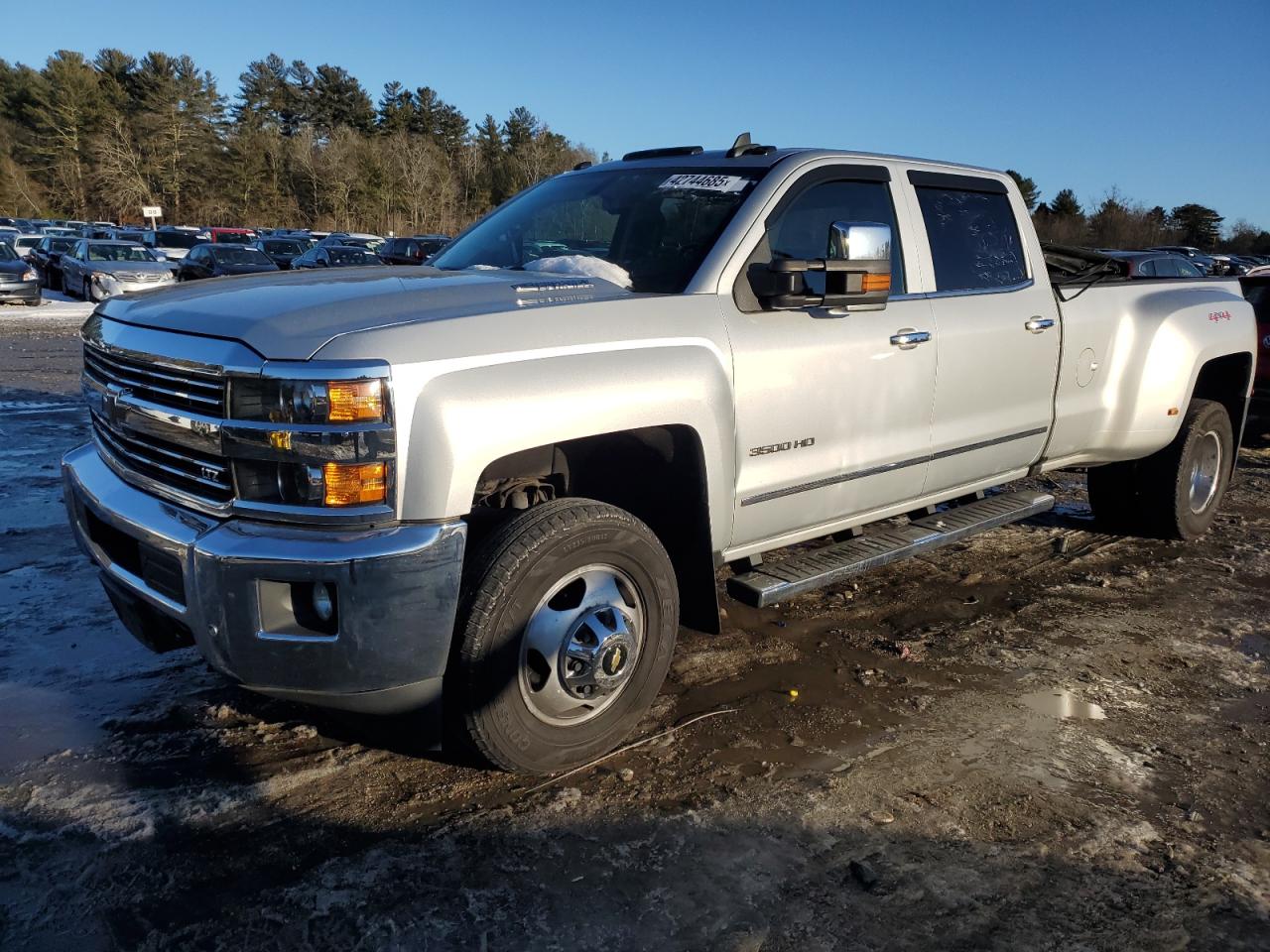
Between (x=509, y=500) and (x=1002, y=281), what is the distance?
2.85m

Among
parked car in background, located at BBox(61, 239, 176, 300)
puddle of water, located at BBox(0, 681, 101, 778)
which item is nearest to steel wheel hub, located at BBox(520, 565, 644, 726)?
puddle of water, located at BBox(0, 681, 101, 778)

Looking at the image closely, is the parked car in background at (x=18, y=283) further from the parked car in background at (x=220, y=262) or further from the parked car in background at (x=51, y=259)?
the parked car in background at (x=51, y=259)

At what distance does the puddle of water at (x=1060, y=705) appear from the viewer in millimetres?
3828

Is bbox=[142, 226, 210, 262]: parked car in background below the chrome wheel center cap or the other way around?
the other way around

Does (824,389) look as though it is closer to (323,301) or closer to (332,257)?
(323,301)

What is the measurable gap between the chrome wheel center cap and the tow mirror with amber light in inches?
50.6

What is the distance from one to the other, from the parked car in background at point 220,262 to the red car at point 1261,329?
21202 mm

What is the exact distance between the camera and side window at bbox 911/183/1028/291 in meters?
4.53

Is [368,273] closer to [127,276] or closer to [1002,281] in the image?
[1002,281]

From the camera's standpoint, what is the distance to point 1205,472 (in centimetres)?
630

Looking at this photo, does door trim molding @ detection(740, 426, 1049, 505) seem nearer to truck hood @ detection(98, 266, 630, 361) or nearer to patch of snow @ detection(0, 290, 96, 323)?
truck hood @ detection(98, 266, 630, 361)

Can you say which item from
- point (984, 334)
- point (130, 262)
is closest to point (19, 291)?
point (130, 262)

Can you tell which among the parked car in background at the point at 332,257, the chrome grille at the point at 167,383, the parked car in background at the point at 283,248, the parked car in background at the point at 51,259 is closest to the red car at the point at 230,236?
the parked car in background at the point at 283,248

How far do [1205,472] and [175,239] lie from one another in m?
38.4
